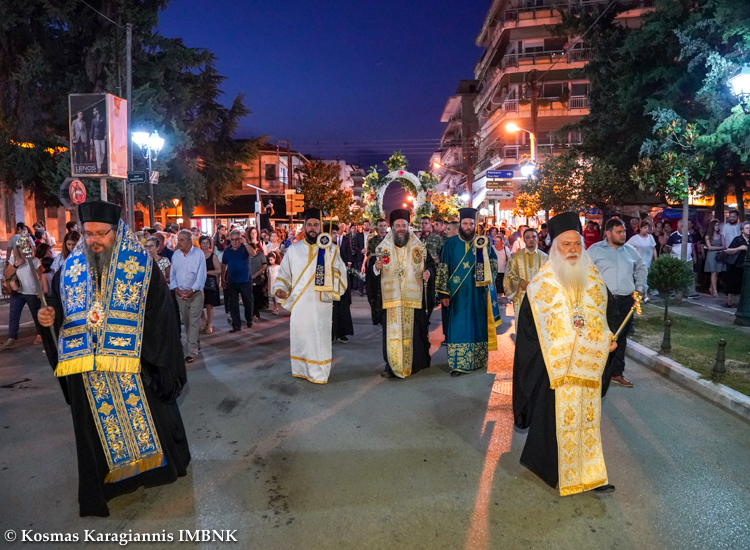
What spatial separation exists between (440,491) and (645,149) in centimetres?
1688

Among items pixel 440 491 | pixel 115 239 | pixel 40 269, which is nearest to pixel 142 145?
pixel 40 269

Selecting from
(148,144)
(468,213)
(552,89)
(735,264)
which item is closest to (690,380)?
(468,213)

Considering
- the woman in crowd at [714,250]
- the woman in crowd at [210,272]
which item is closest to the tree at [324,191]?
the woman in crowd at [714,250]

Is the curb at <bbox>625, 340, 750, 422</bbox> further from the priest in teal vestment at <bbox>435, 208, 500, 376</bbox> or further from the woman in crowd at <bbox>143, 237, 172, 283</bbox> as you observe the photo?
the woman in crowd at <bbox>143, 237, 172, 283</bbox>

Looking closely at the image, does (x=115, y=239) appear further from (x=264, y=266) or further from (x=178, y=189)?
(x=178, y=189)

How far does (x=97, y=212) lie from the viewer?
3.90m

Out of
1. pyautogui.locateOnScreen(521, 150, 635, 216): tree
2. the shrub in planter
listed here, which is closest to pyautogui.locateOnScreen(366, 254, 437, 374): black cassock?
the shrub in planter

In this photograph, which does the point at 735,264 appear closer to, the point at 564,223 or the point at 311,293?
the point at 311,293

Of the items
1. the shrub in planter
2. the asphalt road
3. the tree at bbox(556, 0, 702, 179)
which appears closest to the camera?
the asphalt road

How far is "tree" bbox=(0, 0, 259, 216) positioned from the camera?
27.7 m

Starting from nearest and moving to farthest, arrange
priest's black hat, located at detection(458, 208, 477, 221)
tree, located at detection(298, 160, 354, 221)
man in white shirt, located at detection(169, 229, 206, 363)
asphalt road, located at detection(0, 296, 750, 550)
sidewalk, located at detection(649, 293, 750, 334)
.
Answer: asphalt road, located at detection(0, 296, 750, 550) → priest's black hat, located at detection(458, 208, 477, 221) → man in white shirt, located at detection(169, 229, 206, 363) → sidewalk, located at detection(649, 293, 750, 334) → tree, located at detection(298, 160, 354, 221)

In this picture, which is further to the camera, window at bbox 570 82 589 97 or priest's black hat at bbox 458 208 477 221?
window at bbox 570 82 589 97

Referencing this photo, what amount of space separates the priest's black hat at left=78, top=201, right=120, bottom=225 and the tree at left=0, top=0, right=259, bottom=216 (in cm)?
2535

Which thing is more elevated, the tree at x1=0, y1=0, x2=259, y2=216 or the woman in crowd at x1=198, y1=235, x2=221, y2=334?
the tree at x1=0, y1=0, x2=259, y2=216
